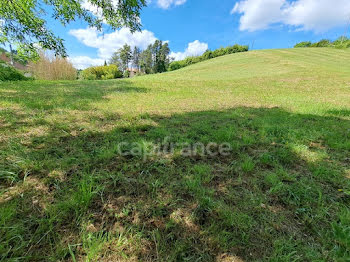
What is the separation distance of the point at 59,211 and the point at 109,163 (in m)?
0.70

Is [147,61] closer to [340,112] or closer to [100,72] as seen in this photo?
[100,72]

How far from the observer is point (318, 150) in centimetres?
238

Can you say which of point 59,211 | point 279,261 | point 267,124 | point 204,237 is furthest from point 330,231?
point 267,124

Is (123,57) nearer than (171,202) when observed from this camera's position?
No

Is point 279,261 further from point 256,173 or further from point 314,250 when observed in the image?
point 256,173

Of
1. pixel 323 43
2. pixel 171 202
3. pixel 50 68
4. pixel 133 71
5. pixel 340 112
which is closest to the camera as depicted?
pixel 171 202

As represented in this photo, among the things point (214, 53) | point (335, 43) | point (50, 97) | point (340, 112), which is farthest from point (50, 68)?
point (335, 43)

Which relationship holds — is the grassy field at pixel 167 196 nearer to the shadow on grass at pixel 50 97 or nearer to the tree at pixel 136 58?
the shadow on grass at pixel 50 97

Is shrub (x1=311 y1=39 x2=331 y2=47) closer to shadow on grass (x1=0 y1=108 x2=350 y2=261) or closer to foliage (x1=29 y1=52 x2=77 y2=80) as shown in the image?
shadow on grass (x1=0 y1=108 x2=350 y2=261)

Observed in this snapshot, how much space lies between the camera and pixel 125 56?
56688mm

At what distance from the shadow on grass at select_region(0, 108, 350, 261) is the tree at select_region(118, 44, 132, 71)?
62037 mm

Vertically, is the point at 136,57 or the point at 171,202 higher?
the point at 136,57

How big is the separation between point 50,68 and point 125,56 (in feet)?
159

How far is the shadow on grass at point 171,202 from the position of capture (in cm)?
105
